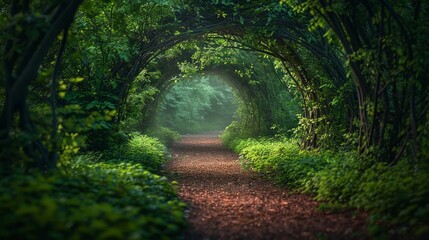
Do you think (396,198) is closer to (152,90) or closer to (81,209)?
(81,209)

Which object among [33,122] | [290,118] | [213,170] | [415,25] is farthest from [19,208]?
[290,118]

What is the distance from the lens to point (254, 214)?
5613 mm

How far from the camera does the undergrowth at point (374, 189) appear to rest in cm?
400

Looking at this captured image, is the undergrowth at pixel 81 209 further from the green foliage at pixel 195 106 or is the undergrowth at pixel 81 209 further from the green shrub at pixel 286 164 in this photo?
Answer: the green foliage at pixel 195 106

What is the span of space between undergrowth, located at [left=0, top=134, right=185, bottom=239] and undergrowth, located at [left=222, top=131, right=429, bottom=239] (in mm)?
2222

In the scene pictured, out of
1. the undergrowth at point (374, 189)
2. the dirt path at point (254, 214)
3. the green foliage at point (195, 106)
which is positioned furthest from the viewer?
the green foliage at point (195, 106)

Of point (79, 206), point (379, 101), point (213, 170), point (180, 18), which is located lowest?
point (213, 170)

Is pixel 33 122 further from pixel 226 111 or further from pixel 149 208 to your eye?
pixel 226 111

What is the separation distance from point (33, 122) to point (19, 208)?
1.93 m

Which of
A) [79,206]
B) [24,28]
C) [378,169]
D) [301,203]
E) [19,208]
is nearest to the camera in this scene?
[19,208]

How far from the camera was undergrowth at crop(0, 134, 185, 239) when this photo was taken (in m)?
2.79

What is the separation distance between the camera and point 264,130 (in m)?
18.2

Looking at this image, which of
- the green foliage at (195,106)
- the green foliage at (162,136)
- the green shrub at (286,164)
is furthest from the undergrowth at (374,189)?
the green foliage at (195,106)

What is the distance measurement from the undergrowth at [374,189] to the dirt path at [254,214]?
8.6 inches
